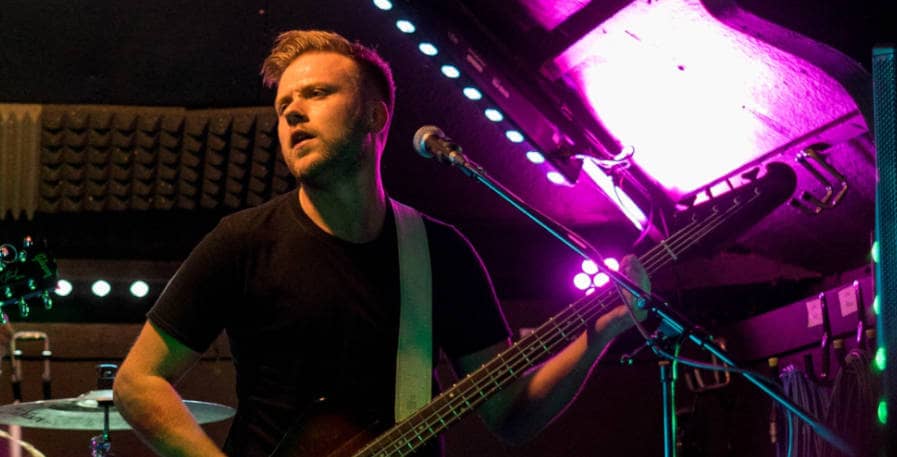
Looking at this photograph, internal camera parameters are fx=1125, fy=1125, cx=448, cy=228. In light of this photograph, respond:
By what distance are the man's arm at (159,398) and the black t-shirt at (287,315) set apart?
0.14ft

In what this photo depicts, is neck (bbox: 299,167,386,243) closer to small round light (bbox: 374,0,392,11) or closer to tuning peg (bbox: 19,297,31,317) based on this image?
small round light (bbox: 374,0,392,11)

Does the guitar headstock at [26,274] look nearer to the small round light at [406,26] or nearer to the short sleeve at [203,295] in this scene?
the small round light at [406,26]

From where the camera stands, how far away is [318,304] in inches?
108

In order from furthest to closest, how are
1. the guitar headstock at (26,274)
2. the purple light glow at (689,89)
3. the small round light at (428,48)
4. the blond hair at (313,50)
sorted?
the guitar headstock at (26,274) < the small round light at (428,48) < the purple light glow at (689,89) < the blond hair at (313,50)

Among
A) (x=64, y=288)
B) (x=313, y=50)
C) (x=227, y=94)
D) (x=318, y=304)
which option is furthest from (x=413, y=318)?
(x=227, y=94)

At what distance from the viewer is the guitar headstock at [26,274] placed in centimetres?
437

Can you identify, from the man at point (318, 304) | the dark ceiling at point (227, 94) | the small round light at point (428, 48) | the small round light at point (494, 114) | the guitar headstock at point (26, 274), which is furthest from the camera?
the dark ceiling at point (227, 94)

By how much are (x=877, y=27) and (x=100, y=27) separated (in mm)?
4155

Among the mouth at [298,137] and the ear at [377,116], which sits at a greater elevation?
the mouth at [298,137]

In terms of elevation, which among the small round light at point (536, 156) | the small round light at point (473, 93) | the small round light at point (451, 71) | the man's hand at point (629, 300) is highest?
the small round light at point (451, 71)

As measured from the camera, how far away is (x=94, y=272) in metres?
5.38

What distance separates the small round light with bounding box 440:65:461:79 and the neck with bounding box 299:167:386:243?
133 centimetres

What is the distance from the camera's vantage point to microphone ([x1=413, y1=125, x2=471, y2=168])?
270 cm

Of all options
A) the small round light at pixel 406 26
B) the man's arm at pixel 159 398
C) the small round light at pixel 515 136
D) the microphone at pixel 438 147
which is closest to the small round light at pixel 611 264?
the microphone at pixel 438 147
